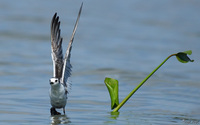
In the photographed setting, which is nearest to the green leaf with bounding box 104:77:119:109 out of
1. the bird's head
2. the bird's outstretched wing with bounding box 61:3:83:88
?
the bird's outstretched wing with bounding box 61:3:83:88

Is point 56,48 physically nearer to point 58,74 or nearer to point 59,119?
point 58,74

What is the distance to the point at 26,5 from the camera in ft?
86.4

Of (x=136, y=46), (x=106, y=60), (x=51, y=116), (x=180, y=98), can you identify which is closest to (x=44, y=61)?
(x=106, y=60)

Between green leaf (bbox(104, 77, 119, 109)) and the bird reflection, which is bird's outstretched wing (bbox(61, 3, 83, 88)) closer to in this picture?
the bird reflection

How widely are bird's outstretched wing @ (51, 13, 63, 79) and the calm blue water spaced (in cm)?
89

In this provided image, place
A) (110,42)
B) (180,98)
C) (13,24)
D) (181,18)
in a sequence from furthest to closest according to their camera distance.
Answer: (181,18) → (13,24) → (110,42) → (180,98)

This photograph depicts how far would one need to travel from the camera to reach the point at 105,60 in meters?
17.8

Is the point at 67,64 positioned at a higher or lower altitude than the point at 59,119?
higher

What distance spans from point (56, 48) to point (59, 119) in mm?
1585

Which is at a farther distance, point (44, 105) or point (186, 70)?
point (186, 70)

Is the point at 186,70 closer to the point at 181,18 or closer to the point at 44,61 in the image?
the point at 44,61

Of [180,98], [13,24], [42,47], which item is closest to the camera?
[180,98]

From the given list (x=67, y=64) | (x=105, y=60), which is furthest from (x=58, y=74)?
(x=105, y=60)

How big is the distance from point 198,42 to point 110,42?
11.0ft
